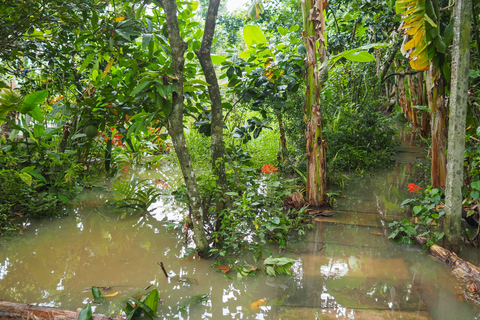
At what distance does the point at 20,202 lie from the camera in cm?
351

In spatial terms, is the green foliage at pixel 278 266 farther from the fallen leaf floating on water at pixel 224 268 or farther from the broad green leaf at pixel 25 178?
the broad green leaf at pixel 25 178

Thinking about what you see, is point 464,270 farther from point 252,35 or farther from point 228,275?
point 252,35

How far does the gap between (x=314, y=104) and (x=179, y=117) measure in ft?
5.97

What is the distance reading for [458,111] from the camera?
8.46ft

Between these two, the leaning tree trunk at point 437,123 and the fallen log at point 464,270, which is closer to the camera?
the fallen log at point 464,270

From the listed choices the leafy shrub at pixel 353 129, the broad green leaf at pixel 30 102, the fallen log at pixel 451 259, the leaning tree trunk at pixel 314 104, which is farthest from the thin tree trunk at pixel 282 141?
the broad green leaf at pixel 30 102

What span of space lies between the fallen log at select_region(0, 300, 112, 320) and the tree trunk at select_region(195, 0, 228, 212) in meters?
1.51

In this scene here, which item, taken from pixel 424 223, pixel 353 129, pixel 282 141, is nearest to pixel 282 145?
pixel 282 141

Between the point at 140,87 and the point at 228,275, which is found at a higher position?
the point at 140,87

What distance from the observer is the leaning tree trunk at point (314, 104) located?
3.59 meters

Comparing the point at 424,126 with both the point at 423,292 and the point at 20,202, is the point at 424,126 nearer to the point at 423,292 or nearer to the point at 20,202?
the point at 423,292

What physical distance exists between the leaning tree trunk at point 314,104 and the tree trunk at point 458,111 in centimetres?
130

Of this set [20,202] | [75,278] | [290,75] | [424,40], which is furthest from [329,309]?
[20,202]

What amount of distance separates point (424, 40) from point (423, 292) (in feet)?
7.43
